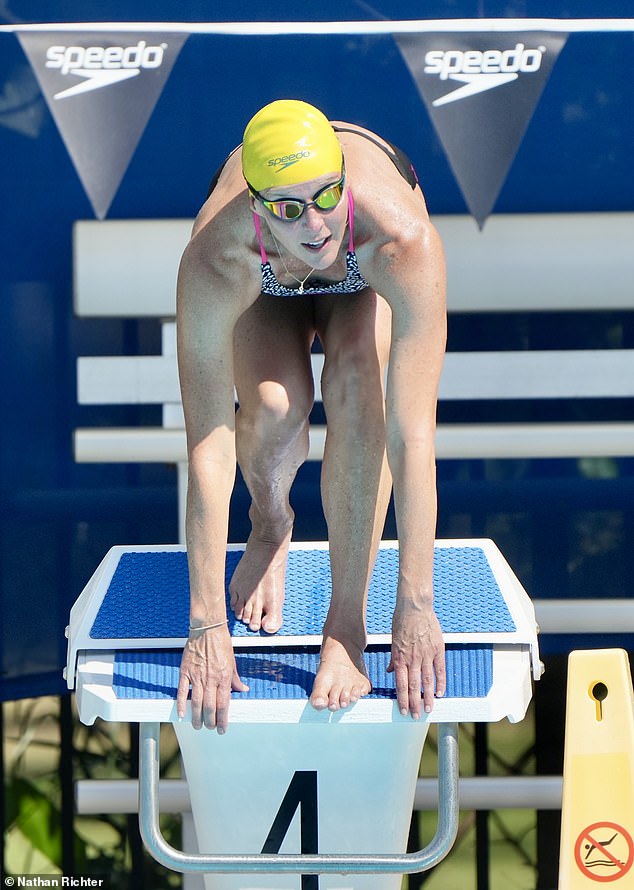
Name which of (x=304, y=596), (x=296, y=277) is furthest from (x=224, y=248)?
(x=304, y=596)

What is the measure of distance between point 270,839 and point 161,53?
1661 mm

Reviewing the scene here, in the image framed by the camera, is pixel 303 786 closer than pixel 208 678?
No

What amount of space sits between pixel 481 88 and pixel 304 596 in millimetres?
1193

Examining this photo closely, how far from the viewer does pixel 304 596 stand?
2238mm

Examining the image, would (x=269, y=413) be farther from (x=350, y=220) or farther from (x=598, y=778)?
(x=598, y=778)

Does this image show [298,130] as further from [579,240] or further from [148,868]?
[148,868]

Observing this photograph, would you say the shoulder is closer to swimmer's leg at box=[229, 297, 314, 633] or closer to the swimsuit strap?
the swimsuit strap

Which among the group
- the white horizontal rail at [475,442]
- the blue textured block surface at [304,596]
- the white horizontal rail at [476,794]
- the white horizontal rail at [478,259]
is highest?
the white horizontal rail at [478,259]

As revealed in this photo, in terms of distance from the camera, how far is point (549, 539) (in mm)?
3010

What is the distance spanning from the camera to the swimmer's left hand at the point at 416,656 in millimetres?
1810

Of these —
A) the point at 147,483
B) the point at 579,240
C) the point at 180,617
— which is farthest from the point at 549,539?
the point at 180,617

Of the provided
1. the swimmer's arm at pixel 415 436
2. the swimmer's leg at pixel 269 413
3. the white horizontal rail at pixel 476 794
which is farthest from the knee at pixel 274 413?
the white horizontal rail at pixel 476 794

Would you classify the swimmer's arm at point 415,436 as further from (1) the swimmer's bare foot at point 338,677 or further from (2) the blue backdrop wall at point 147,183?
(2) the blue backdrop wall at point 147,183

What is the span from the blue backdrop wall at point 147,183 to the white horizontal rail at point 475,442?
2.9 inches
